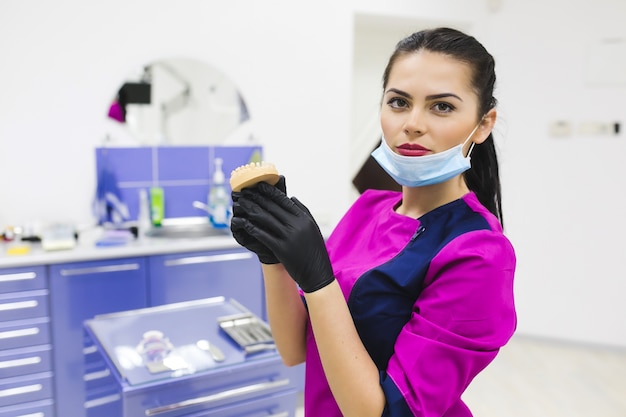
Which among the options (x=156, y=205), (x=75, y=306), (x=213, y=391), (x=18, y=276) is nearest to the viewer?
(x=213, y=391)

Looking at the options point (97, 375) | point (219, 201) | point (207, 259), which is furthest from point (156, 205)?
point (97, 375)

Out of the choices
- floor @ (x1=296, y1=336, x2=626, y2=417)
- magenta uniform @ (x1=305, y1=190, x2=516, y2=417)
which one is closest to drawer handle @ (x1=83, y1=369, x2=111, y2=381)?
magenta uniform @ (x1=305, y1=190, x2=516, y2=417)

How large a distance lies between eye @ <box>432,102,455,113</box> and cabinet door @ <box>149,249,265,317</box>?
1.93 m

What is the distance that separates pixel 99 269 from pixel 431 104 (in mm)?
1980

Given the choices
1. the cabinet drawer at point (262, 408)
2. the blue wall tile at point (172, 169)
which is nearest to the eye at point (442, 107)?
the cabinet drawer at point (262, 408)

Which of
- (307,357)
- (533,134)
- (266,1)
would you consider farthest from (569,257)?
(307,357)

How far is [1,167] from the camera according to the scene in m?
2.72

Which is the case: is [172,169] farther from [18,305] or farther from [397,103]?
[397,103]

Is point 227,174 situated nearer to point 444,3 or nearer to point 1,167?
point 1,167

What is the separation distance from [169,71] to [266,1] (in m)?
0.71

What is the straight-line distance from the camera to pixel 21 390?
2.34 m

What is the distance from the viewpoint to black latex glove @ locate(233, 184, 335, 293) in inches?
33.2

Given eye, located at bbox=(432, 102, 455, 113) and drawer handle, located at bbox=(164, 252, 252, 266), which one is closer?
eye, located at bbox=(432, 102, 455, 113)

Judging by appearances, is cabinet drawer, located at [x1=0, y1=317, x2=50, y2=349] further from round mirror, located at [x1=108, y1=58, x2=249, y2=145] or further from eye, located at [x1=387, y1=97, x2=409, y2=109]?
eye, located at [x1=387, y1=97, x2=409, y2=109]
